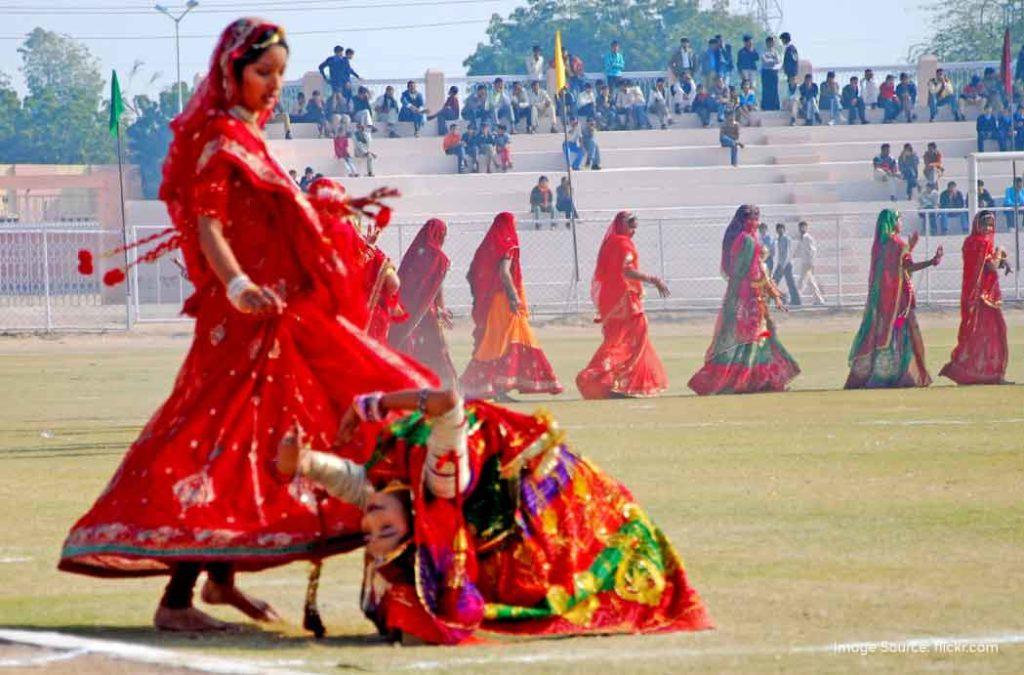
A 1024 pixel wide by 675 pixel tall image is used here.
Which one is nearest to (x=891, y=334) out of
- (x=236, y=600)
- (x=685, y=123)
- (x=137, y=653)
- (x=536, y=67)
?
(x=236, y=600)

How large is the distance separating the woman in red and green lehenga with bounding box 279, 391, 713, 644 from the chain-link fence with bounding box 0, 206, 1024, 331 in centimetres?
2889

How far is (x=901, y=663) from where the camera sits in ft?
21.3

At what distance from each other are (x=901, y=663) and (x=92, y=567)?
8.96 feet

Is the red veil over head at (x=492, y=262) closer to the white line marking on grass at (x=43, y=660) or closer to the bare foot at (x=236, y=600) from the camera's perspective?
the bare foot at (x=236, y=600)

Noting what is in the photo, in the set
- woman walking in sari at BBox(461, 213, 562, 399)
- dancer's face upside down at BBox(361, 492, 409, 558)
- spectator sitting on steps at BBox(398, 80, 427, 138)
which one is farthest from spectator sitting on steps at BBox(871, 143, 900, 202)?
dancer's face upside down at BBox(361, 492, 409, 558)

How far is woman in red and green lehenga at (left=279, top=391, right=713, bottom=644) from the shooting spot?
6852mm

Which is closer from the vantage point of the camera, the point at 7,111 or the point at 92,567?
the point at 92,567

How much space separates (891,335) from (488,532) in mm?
14647

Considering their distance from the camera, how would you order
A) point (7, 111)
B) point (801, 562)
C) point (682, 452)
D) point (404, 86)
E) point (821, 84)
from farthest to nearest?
point (7, 111), point (404, 86), point (821, 84), point (682, 452), point (801, 562)

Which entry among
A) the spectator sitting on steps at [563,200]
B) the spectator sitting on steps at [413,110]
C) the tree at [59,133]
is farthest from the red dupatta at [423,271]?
the tree at [59,133]

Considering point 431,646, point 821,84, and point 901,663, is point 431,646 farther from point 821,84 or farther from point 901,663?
point 821,84

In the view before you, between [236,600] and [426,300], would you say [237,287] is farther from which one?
[426,300]

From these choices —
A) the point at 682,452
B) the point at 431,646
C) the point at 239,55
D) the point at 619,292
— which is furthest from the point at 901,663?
the point at 619,292

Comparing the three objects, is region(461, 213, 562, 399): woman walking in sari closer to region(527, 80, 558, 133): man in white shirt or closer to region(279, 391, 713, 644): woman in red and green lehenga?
region(279, 391, 713, 644): woman in red and green lehenga
